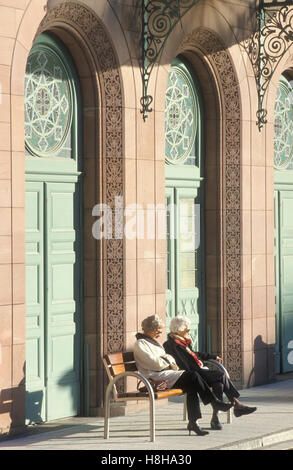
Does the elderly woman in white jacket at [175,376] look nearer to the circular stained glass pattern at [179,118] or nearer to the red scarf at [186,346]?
the red scarf at [186,346]

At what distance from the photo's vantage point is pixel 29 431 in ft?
39.7

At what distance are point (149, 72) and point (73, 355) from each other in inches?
134

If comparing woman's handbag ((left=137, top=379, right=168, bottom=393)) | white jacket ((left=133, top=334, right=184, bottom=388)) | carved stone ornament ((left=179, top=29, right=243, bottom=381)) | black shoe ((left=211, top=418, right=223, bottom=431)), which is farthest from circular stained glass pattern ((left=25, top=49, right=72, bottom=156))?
black shoe ((left=211, top=418, right=223, bottom=431))

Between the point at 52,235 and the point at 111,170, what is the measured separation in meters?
1.11

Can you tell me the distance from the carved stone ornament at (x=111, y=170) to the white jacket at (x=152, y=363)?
4.46 feet

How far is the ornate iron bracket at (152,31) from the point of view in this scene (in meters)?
13.7

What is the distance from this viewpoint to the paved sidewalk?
1125 cm

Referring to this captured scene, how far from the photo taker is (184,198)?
15242mm

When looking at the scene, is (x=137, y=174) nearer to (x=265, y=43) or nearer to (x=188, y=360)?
(x=188, y=360)

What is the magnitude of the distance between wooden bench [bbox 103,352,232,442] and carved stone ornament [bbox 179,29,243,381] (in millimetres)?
2928

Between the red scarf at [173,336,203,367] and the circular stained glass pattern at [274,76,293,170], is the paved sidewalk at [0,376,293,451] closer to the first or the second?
the red scarf at [173,336,203,367]

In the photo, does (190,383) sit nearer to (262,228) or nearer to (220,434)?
(220,434)

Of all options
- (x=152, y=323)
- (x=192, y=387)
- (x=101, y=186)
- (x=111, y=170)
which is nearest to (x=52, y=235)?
(x=101, y=186)
